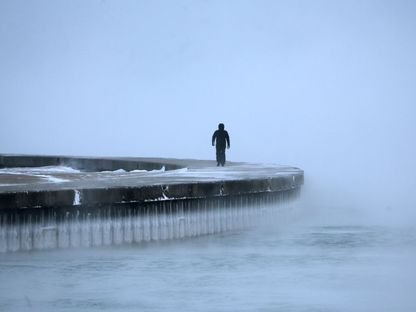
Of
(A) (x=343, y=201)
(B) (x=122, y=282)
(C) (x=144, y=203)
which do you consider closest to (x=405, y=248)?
(C) (x=144, y=203)

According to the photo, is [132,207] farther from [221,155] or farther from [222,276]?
[221,155]

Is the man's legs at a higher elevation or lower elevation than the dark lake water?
higher

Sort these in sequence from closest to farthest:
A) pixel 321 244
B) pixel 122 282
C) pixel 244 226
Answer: pixel 122 282, pixel 321 244, pixel 244 226

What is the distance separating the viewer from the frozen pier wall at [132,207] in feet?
46.7

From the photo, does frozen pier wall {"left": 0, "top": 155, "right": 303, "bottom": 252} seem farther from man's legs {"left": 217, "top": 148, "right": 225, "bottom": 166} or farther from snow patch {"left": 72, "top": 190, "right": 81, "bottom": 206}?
man's legs {"left": 217, "top": 148, "right": 225, "bottom": 166}

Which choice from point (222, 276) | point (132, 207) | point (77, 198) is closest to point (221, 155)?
point (132, 207)

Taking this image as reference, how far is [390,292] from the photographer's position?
40.7 feet

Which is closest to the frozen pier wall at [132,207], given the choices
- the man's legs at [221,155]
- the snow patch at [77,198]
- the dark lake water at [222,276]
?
the snow patch at [77,198]

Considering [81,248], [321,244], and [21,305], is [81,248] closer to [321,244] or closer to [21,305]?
[21,305]

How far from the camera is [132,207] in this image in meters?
15.5

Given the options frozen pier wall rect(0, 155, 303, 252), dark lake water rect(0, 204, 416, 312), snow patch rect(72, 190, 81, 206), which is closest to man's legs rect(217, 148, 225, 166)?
frozen pier wall rect(0, 155, 303, 252)

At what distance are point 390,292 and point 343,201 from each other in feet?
45.1

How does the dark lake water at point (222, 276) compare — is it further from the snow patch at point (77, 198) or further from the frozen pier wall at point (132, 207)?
the snow patch at point (77, 198)

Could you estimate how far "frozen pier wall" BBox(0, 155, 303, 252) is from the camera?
1424cm
